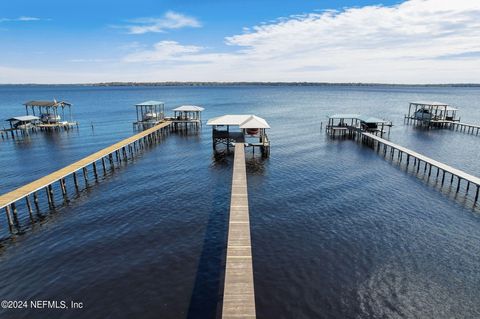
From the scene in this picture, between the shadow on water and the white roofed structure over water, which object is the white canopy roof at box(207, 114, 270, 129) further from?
the shadow on water

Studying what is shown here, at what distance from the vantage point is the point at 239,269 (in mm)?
14117

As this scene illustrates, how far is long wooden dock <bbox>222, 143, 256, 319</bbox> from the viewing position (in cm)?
1173

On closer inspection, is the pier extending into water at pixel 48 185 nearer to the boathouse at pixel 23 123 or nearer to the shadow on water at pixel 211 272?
the shadow on water at pixel 211 272

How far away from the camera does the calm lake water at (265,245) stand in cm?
1477

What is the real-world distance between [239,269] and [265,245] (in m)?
5.75

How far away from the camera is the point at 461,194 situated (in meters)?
28.0

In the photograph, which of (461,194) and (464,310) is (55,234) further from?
(461,194)

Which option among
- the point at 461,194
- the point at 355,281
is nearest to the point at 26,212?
the point at 355,281

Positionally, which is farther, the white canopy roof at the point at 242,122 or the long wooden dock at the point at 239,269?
the white canopy roof at the point at 242,122

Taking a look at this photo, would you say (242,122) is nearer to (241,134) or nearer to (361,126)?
(241,134)

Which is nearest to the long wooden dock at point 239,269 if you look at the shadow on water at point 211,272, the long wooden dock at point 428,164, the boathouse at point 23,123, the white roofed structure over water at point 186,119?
the shadow on water at point 211,272

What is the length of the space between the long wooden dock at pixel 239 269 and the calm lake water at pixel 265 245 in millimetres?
2025

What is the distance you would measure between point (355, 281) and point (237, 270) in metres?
6.84

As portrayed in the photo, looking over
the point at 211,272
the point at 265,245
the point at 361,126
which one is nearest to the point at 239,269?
the point at 211,272
